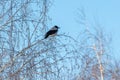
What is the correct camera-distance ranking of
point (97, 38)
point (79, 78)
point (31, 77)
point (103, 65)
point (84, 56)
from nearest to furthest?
point (31, 77) < point (84, 56) < point (79, 78) < point (103, 65) < point (97, 38)

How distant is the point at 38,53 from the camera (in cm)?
488

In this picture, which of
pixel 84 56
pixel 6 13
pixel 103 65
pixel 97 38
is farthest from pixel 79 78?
pixel 97 38

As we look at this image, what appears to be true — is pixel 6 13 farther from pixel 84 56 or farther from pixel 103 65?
pixel 103 65

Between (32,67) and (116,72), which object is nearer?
(32,67)

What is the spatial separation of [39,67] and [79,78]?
909 mm

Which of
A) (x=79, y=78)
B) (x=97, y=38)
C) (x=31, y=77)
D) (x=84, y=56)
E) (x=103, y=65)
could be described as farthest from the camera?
(x=97, y=38)

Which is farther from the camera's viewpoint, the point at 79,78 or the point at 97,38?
the point at 97,38

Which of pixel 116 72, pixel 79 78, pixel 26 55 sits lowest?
pixel 116 72

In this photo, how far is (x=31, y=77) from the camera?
15.5ft

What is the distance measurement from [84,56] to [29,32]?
78cm

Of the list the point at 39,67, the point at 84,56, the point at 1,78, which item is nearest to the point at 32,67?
the point at 39,67

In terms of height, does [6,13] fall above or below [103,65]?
above

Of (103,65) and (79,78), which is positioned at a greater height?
(79,78)

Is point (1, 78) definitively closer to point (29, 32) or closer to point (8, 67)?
point (8, 67)
